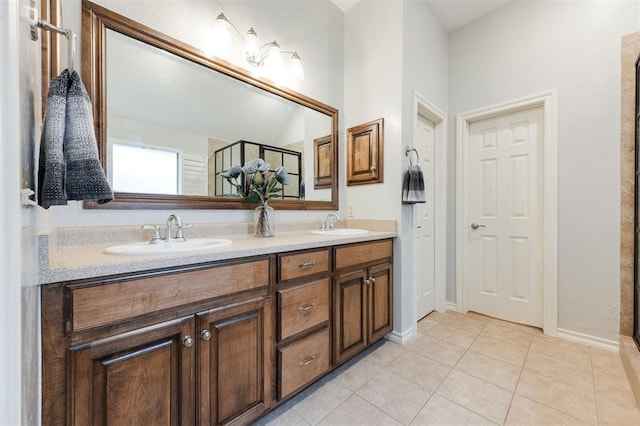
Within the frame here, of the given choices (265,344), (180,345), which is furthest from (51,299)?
(265,344)

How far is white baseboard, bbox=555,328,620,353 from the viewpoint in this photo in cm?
189

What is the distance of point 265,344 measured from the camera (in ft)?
3.89

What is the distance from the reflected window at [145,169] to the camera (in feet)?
4.18

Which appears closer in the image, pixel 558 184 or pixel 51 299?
pixel 51 299

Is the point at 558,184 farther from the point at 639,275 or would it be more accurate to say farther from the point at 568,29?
the point at 568,29

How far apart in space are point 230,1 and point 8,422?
208cm

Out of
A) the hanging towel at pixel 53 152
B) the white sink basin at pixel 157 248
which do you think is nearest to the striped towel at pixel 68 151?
the hanging towel at pixel 53 152

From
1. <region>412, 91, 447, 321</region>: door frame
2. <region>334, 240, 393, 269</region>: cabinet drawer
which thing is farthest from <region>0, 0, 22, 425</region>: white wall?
<region>412, 91, 447, 321</region>: door frame

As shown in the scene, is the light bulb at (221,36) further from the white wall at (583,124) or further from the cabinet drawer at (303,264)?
the white wall at (583,124)

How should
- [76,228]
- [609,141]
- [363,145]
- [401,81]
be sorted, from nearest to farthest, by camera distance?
[76,228], [609,141], [401,81], [363,145]

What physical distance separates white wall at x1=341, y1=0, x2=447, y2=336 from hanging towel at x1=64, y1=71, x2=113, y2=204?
1.78 m

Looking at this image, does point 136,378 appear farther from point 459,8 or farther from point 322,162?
point 459,8

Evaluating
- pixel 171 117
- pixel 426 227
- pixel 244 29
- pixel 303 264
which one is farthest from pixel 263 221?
pixel 426 227

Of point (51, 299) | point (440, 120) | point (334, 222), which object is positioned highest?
point (440, 120)
